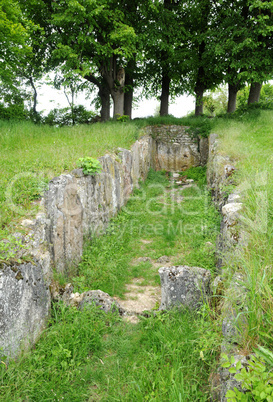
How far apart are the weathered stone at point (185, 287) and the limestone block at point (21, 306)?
1.87 metres

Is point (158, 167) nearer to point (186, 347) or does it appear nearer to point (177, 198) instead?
point (177, 198)

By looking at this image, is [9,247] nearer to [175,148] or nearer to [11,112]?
[175,148]

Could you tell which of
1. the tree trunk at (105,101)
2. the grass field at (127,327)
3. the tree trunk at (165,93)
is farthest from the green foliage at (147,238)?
the tree trunk at (165,93)

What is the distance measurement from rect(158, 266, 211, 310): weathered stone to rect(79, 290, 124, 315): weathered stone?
2.45ft

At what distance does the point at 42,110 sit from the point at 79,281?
70.8 ft

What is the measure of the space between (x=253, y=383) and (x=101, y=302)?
2834mm

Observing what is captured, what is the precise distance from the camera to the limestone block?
325 centimetres

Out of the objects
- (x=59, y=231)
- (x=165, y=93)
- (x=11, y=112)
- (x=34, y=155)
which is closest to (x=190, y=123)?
(x=165, y=93)

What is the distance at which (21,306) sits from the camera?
3.54 metres

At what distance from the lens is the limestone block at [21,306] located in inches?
128

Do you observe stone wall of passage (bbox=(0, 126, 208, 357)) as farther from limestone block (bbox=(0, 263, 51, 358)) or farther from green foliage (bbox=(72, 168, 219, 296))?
green foliage (bbox=(72, 168, 219, 296))

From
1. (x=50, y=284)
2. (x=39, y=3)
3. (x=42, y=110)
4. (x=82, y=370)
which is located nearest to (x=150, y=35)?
(x=39, y=3)

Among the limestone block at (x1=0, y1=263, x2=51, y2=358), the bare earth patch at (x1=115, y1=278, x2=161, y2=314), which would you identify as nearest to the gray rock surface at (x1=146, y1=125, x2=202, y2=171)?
the bare earth patch at (x1=115, y1=278, x2=161, y2=314)

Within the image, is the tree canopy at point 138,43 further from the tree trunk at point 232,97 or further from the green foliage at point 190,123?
the green foliage at point 190,123
